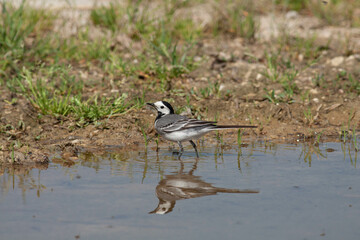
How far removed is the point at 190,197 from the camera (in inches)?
213

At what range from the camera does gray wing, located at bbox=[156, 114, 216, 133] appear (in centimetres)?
729

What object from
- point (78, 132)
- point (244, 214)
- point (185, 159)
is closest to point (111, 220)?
point (244, 214)

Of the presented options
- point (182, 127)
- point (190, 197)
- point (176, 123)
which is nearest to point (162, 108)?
point (176, 123)

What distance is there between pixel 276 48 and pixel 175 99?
2.97 meters

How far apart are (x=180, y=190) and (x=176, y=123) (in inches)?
75.8

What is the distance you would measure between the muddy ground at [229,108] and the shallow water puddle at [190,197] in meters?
0.77

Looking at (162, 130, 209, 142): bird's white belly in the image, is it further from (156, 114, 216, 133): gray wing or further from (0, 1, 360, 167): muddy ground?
(0, 1, 360, 167): muddy ground

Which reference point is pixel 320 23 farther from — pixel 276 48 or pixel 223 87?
pixel 223 87

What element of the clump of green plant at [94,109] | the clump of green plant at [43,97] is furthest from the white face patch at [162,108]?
the clump of green plant at [43,97]

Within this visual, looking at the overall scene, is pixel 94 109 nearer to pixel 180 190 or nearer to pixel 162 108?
pixel 162 108

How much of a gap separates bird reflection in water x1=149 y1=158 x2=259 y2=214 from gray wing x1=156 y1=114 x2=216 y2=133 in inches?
42.1

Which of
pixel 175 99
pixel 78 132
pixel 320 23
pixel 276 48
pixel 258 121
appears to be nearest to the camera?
pixel 78 132

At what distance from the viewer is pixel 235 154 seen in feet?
24.0

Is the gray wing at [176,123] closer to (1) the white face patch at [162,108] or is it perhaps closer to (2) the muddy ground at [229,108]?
(1) the white face patch at [162,108]
